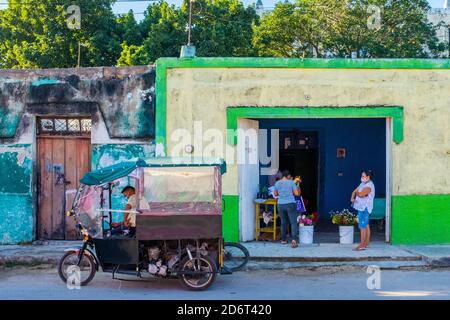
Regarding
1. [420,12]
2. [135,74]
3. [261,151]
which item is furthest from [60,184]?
[420,12]

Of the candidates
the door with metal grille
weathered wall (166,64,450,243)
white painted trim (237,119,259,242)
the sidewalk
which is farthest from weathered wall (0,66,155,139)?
the sidewalk

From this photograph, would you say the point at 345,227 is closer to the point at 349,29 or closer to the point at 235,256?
the point at 235,256

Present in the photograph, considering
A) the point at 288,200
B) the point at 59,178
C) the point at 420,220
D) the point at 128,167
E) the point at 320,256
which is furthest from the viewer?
the point at 59,178

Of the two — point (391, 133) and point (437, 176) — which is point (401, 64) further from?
point (437, 176)

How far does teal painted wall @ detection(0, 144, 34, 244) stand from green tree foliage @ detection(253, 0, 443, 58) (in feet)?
61.9

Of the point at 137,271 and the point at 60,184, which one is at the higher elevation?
the point at 60,184

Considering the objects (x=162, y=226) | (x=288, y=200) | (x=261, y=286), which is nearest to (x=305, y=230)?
(x=288, y=200)

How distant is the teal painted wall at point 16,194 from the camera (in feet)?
42.5

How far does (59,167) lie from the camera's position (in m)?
13.1

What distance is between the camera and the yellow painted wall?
41.5ft

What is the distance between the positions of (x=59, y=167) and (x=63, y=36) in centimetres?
1710

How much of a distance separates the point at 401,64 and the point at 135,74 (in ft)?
17.2

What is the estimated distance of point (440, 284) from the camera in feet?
31.9
